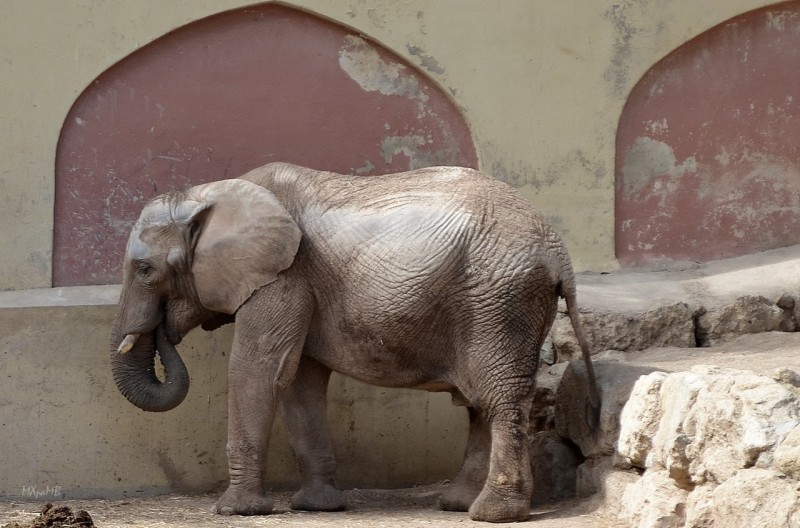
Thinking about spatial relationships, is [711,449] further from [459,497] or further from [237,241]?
[237,241]

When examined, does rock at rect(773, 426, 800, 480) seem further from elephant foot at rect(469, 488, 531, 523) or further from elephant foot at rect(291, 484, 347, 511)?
elephant foot at rect(291, 484, 347, 511)

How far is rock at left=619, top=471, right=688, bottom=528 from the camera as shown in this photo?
5.87 m

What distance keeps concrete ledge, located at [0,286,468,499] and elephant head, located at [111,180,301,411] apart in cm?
55

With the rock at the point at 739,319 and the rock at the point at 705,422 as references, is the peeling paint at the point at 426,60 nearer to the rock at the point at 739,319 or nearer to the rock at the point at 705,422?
the rock at the point at 739,319

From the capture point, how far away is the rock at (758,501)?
4.92m

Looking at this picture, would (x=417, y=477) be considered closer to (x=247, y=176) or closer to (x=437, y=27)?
(x=247, y=176)

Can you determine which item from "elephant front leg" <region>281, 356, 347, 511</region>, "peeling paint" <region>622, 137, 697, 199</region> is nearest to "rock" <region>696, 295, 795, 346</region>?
"peeling paint" <region>622, 137, 697, 199</region>

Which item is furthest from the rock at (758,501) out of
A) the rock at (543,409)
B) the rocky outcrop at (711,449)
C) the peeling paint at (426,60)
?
the peeling paint at (426,60)

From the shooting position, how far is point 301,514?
7160 millimetres

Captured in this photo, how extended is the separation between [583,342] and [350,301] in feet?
3.77

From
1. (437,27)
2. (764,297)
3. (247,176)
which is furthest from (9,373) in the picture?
(764,297)

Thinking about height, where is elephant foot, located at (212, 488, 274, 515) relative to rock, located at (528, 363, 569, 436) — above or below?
below

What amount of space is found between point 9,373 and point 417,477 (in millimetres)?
2361

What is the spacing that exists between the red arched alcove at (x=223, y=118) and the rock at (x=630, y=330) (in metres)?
1.45
